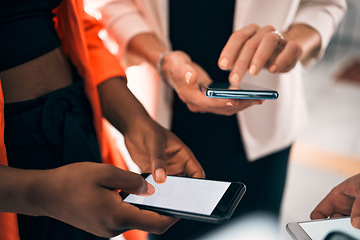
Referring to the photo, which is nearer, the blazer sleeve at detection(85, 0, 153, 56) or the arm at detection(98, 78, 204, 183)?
the arm at detection(98, 78, 204, 183)

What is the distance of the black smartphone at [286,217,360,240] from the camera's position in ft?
1.42

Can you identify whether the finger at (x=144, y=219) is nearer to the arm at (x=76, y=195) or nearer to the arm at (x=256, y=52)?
the arm at (x=76, y=195)

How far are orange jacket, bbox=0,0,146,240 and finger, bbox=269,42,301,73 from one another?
0.29m

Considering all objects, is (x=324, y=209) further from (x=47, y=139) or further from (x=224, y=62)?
(x=47, y=139)

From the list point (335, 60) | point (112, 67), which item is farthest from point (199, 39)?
point (335, 60)

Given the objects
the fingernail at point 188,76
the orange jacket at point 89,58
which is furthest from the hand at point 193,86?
the orange jacket at point 89,58

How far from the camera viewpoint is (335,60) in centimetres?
335

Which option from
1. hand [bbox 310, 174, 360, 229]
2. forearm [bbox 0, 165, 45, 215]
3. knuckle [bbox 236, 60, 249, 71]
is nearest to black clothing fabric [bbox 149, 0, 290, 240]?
knuckle [bbox 236, 60, 249, 71]

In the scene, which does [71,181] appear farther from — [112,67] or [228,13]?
[228,13]

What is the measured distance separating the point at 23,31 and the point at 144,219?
1.10 ft

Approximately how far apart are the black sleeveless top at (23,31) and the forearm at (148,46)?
0.85ft

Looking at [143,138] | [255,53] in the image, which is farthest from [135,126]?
[255,53]

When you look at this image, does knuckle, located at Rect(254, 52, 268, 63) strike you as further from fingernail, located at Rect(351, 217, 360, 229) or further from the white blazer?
fingernail, located at Rect(351, 217, 360, 229)

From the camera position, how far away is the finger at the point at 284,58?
60cm
